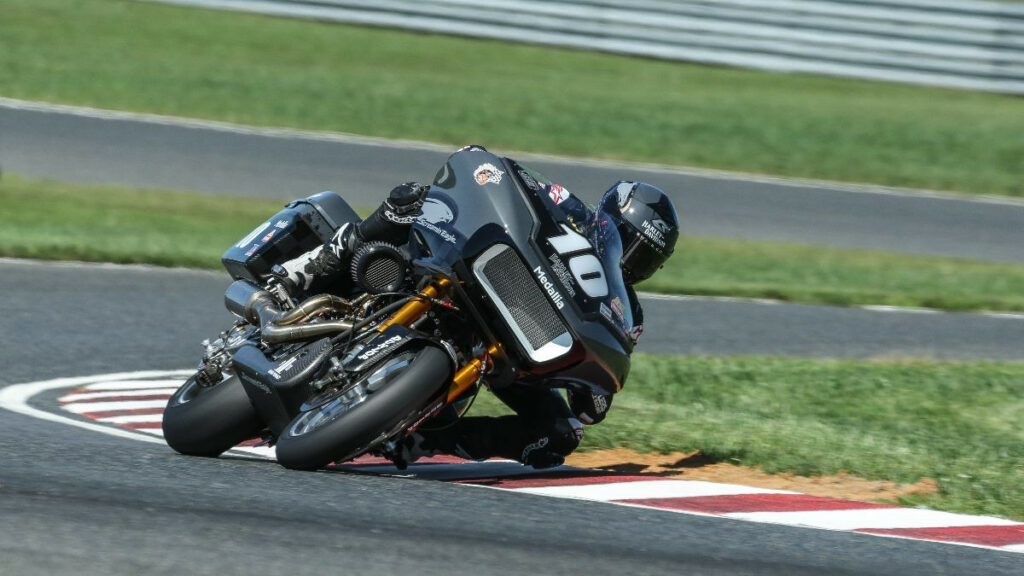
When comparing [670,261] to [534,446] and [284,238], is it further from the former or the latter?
[534,446]

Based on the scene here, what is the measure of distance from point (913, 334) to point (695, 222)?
4.80 metres

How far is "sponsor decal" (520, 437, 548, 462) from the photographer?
260 inches

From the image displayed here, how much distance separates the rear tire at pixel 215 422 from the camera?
6434 mm

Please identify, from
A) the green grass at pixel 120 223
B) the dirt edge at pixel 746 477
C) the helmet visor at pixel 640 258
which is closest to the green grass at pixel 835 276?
the green grass at pixel 120 223

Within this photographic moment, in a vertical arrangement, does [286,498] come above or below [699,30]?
below

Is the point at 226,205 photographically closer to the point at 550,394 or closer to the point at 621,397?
the point at 621,397

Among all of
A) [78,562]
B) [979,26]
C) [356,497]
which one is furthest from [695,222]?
[78,562]

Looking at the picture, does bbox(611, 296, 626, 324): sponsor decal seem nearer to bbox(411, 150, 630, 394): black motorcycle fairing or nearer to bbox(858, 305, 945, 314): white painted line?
bbox(411, 150, 630, 394): black motorcycle fairing

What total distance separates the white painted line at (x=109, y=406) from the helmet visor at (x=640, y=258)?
2.94m

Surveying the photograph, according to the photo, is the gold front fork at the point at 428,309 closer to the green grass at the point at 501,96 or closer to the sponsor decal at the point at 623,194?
the sponsor decal at the point at 623,194

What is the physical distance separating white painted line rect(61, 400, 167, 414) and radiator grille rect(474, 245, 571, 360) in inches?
115

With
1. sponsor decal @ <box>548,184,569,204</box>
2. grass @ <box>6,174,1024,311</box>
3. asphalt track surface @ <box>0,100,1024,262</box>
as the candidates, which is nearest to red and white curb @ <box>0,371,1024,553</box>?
sponsor decal @ <box>548,184,569,204</box>

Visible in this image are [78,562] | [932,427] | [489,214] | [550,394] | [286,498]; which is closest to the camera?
[78,562]

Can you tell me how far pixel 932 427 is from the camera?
905 centimetres
